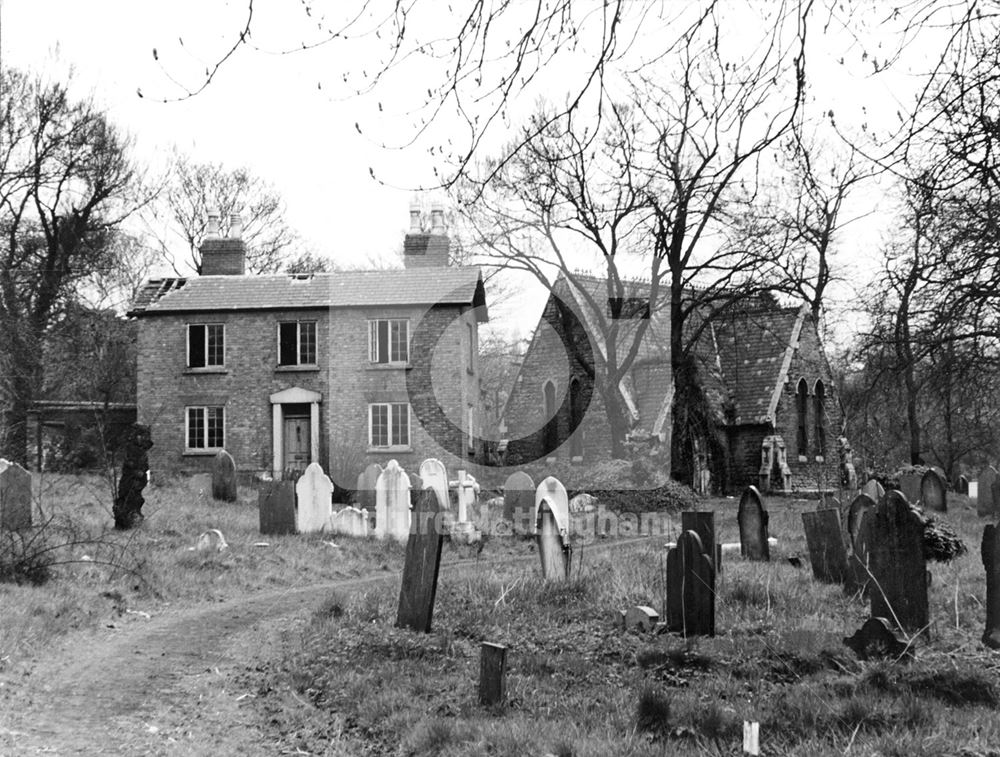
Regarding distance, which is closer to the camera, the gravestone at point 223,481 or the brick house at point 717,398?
the gravestone at point 223,481

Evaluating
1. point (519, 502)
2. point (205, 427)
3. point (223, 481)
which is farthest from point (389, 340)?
point (519, 502)

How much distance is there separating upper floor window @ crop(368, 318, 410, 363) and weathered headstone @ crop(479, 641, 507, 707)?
92.5 ft

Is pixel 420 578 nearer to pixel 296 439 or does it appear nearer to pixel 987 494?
pixel 987 494

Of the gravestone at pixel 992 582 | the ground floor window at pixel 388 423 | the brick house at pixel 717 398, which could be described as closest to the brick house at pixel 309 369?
the ground floor window at pixel 388 423

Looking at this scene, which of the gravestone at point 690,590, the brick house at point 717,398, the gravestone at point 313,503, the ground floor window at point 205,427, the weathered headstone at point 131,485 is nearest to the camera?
the gravestone at point 690,590

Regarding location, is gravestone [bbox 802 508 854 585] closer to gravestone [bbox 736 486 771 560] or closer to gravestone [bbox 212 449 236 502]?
gravestone [bbox 736 486 771 560]

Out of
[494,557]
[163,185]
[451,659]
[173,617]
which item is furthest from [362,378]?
[451,659]

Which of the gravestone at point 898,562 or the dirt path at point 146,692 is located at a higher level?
the gravestone at point 898,562

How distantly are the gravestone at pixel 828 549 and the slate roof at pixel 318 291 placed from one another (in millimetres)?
22854

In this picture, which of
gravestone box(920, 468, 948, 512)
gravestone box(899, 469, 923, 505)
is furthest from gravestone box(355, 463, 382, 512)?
gravestone box(920, 468, 948, 512)

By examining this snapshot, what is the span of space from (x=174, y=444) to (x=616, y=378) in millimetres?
13905

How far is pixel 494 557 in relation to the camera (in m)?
17.7

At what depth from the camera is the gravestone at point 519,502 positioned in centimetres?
2053

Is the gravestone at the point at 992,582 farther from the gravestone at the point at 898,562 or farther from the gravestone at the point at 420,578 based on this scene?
the gravestone at the point at 420,578
